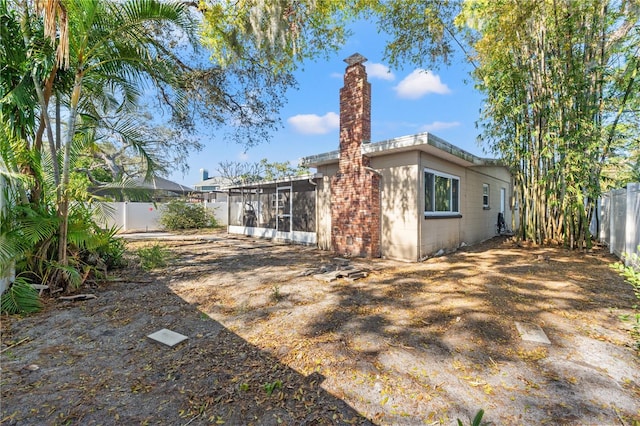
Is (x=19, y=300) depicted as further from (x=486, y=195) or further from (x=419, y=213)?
(x=486, y=195)

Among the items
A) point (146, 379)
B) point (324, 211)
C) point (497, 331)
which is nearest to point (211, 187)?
point (324, 211)

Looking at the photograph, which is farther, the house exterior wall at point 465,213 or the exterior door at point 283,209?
the exterior door at point 283,209

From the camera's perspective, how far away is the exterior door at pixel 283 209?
10.6 meters

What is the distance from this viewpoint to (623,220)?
5.97 metres

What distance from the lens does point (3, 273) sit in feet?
11.3

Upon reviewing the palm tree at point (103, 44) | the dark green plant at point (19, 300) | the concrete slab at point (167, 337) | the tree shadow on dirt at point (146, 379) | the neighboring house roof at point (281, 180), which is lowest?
the tree shadow on dirt at point (146, 379)

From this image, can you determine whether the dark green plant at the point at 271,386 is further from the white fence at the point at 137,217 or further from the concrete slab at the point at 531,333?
the white fence at the point at 137,217

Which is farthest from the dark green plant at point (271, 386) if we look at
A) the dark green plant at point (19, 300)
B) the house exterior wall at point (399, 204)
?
the house exterior wall at point (399, 204)

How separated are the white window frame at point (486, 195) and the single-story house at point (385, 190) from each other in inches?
57.9

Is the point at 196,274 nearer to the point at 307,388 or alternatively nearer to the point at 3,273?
the point at 3,273

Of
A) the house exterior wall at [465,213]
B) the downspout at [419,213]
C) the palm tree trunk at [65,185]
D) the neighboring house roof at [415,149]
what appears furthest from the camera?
the house exterior wall at [465,213]

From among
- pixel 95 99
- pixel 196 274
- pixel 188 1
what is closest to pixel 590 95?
pixel 196 274

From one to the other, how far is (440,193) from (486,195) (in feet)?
14.0

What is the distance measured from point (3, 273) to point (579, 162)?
1069 cm
